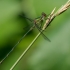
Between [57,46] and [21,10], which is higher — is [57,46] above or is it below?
below

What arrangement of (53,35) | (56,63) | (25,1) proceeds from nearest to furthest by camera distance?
1. (56,63)
2. (53,35)
3. (25,1)

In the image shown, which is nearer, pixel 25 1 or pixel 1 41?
pixel 1 41

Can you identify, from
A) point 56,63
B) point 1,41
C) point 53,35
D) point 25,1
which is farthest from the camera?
point 25,1

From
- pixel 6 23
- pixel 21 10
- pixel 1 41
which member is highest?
pixel 21 10

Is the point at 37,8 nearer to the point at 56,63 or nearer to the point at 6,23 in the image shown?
the point at 6,23

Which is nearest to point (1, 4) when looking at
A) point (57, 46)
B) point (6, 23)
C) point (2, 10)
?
point (2, 10)

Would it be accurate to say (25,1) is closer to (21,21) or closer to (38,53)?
(21,21)
